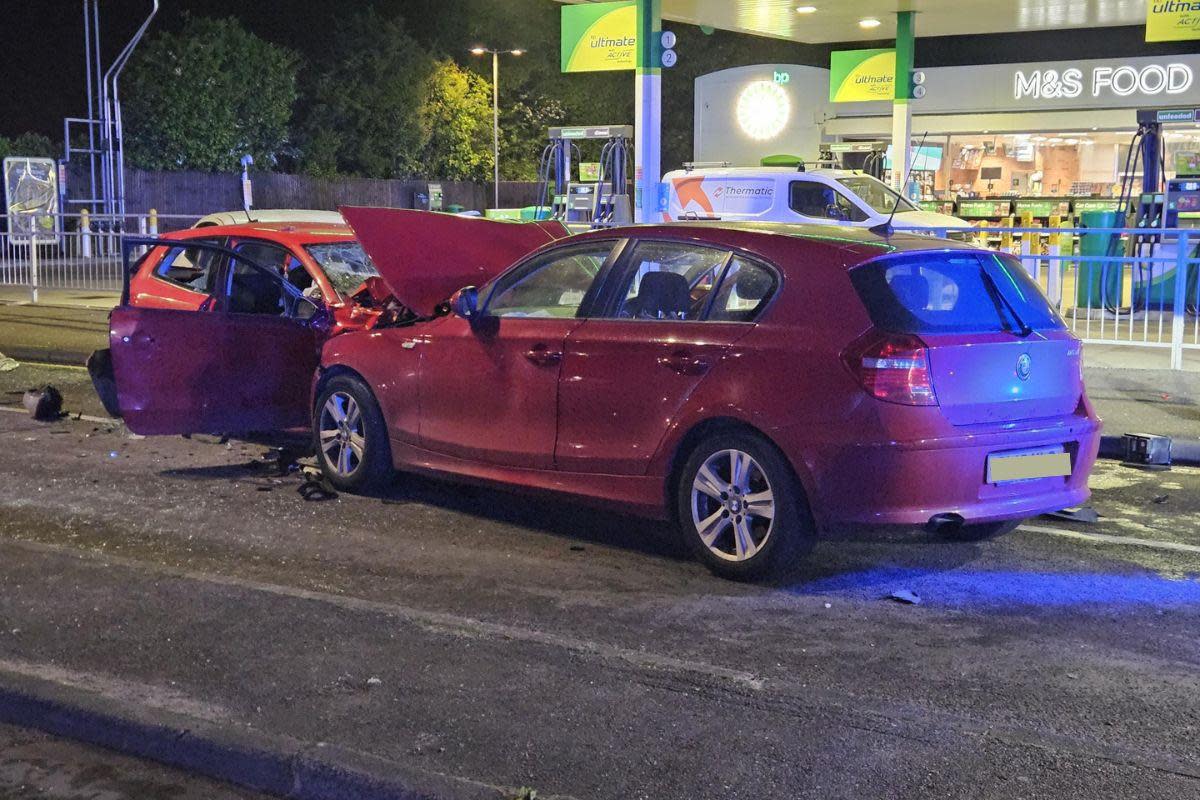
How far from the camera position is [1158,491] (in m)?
8.52

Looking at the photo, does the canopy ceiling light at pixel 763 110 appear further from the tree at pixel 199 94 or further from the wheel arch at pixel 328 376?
the wheel arch at pixel 328 376

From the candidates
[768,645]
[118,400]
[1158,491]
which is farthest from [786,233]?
[118,400]

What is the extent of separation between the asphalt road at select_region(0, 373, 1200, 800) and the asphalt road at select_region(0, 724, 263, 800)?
0.21m

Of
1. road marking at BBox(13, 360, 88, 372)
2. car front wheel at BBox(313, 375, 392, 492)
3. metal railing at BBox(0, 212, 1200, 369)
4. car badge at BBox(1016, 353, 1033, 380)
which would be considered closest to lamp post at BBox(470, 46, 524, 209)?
metal railing at BBox(0, 212, 1200, 369)

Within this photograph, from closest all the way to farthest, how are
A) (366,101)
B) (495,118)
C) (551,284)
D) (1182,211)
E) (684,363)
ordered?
(684,363), (551,284), (1182,211), (366,101), (495,118)

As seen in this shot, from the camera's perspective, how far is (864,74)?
102 ft

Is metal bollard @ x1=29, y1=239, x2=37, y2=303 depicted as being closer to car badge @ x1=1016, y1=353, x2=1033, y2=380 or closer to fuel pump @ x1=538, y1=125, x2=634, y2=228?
fuel pump @ x1=538, y1=125, x2=634, y2=228

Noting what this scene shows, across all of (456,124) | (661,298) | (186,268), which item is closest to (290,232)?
(186,268)

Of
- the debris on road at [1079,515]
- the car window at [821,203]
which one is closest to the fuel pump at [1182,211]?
the car window at [821,203]

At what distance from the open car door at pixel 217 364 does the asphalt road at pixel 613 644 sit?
73cm

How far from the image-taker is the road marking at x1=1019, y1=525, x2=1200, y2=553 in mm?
7113

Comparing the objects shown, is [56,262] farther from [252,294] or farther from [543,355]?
[543,355]

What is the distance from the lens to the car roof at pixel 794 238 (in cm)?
631

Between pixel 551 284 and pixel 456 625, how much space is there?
2.20 meters
